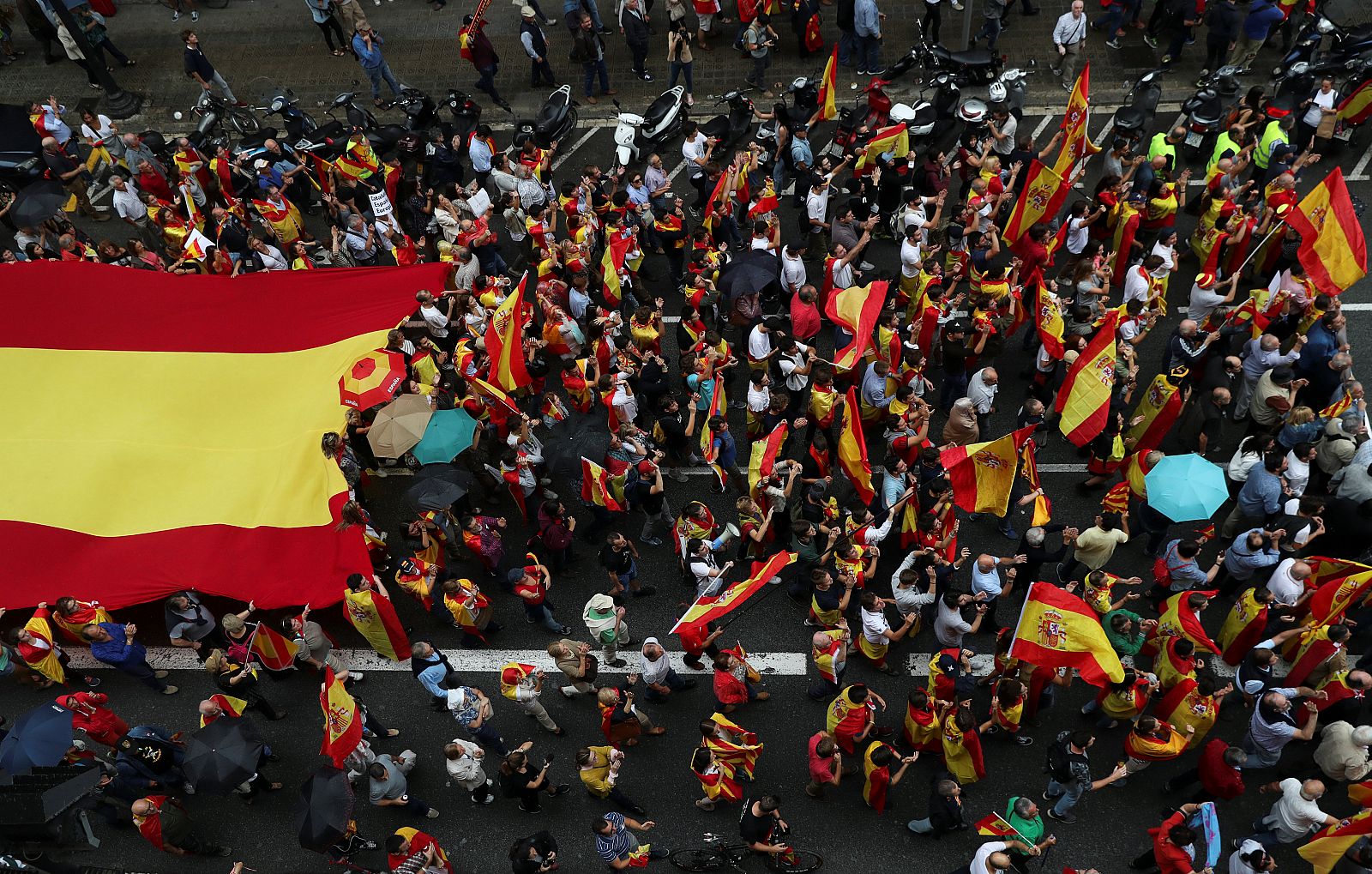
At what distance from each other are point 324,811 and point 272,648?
2.80m

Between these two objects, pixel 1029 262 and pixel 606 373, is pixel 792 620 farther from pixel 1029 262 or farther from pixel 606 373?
pixel 1029 262

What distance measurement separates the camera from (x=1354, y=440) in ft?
38.3

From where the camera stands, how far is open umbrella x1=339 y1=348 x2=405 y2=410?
12859 mm

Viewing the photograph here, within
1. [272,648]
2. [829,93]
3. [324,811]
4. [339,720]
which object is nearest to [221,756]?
[339,720]

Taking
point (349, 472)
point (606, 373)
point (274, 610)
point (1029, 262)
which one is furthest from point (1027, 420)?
point (274, 610)

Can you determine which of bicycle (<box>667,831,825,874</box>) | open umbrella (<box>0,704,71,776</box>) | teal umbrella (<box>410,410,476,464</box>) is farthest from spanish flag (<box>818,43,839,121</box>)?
open umbrella (<box>0,704,71,776</box>)

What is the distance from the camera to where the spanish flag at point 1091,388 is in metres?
12.0

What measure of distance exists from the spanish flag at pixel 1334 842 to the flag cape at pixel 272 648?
987cm

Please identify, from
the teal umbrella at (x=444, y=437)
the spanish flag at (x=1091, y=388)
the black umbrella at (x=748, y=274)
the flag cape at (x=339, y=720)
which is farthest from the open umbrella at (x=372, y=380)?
the spanish flag at (x=1091, y=388)

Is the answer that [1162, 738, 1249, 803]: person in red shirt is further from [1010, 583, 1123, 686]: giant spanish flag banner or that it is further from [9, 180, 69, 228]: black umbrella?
[9, 180, 69, 228]: black umbrella

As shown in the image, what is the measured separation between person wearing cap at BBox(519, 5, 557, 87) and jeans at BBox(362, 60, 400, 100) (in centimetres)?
263

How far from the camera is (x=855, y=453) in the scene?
1210 cm

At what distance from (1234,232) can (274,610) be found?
13039 millimetres

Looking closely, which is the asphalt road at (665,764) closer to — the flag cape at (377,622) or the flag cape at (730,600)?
the flag cape at (377,622)
